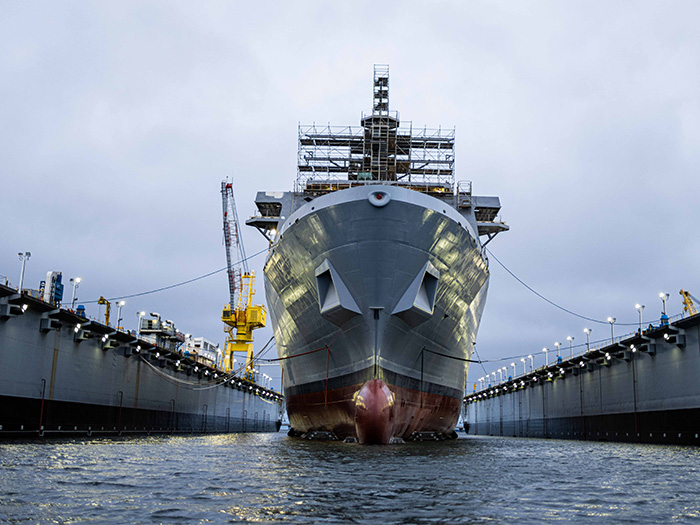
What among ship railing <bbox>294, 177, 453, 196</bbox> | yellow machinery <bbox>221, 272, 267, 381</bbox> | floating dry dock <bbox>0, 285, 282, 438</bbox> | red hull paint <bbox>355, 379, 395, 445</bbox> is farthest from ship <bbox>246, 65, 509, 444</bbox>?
yellow machinery <bbox>221, 272, 267, 381</bbox>

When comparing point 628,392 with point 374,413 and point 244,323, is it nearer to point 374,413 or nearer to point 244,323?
point 374,413

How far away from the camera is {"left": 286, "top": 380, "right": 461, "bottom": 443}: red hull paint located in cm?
2166

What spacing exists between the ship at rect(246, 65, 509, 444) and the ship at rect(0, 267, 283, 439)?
9513 mm

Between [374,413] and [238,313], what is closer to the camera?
[374,413]

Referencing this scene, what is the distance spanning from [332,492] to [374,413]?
12934mm

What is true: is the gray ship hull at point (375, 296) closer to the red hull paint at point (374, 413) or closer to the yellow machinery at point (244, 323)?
the red hull paint at point (374, 413)

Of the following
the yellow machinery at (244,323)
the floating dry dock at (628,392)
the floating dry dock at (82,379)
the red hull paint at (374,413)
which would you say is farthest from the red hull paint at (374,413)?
the yellow machinery at (244,323)

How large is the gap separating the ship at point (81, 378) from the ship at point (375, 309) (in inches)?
375

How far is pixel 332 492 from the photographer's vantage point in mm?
8695

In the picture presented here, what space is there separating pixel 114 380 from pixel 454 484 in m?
27.0

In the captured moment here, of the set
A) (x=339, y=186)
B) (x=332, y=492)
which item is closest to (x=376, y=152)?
(x=339, y=186)

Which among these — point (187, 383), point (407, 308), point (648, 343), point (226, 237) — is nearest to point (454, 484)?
point (407, 308)

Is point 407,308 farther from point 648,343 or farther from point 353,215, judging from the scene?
point 648,343

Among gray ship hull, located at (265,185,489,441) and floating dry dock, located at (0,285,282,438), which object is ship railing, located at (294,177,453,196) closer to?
gray ship hull, located at (265,185,489,441)
